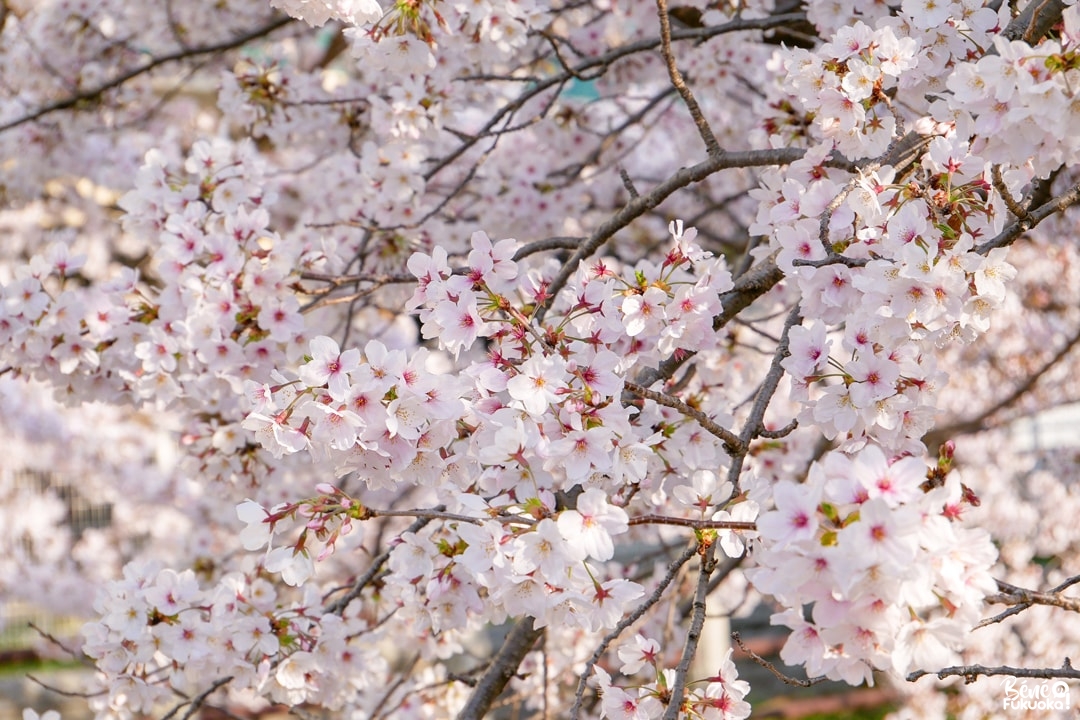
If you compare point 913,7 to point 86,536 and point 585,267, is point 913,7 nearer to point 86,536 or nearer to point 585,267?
point 585,267

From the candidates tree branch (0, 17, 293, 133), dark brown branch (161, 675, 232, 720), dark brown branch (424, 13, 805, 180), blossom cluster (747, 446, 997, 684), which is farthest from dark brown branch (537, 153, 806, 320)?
tree branch (0, 17, 293, 133)

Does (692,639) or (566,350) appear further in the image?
(566,350)

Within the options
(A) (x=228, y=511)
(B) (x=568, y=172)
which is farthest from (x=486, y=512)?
(A) (x=228, y=511)

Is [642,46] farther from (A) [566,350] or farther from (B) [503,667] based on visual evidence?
(B) [503,667]

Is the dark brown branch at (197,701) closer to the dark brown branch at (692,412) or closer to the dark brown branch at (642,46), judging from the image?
the dark brown branch at (692,412)

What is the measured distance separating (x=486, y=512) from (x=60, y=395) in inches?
69.3

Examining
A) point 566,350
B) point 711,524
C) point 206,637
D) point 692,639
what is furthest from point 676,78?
point 206,637

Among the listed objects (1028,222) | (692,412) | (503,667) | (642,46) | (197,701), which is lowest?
(197,701)

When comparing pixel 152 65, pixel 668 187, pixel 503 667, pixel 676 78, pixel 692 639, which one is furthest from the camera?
pixel 152 65

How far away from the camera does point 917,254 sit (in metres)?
1.37

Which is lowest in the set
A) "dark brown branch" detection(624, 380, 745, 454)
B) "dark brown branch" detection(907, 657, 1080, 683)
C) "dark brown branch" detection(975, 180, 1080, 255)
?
"dark brown branch" detection(907, 657, 1080, 683)

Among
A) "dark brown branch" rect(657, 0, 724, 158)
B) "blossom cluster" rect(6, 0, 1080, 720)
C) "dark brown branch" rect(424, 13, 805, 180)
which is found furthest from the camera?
"dark brown branch" rect(424, 13, 805, 180)

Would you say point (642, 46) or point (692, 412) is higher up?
point (642, 46)

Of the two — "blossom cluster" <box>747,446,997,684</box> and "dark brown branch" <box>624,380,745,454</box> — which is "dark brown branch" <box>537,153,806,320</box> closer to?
"dark brown branch" <box>624,380,745,454</box>
